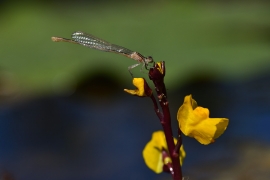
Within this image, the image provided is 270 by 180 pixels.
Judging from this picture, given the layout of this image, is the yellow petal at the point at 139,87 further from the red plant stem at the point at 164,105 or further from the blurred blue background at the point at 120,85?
the blurred blue background at the point at 120,85

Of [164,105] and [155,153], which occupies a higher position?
[164,105]

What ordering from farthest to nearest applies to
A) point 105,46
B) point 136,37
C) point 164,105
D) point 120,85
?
1. point 136,37
2. point 120,85
3. point 105,46
4. point 164,105

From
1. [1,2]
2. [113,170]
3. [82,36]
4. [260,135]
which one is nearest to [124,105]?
[113,170]

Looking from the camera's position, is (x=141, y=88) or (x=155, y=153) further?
(x=155, y=153)

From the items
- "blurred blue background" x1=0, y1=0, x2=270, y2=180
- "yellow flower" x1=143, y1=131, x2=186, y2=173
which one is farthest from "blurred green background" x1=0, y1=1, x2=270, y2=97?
"yellow flower" x1=143, y1=131, x2=186, y2=173

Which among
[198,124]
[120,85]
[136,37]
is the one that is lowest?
[120,85]

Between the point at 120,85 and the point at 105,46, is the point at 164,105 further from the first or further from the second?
the point at 120,85

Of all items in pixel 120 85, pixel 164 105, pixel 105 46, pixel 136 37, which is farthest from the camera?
pixel 136 37

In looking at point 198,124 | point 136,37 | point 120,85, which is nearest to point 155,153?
point 198,124
